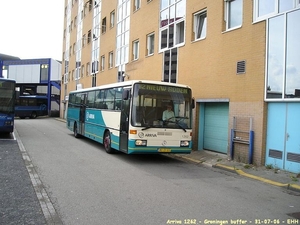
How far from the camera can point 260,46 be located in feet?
33.4

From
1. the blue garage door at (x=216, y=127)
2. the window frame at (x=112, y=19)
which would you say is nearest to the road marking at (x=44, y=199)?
the blue garage door at (x=216, y=127)

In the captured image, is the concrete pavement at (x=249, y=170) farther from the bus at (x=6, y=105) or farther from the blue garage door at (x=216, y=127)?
the bus at (x=6, y=105)

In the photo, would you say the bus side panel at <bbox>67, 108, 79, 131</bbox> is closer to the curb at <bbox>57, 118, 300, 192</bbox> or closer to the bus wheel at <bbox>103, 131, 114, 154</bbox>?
the bus wheel at <bbox>103, 131, 114, 154</bbox>

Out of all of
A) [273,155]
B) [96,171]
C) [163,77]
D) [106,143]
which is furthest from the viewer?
[163,77]

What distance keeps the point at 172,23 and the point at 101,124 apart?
258 inches

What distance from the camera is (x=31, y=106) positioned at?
147ft

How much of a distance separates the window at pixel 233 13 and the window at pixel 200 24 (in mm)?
1680

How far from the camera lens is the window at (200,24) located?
13922 mm

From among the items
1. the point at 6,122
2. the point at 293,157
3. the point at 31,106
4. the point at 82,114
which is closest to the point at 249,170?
the point at 293,157

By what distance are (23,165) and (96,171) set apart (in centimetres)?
227

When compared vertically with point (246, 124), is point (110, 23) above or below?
above

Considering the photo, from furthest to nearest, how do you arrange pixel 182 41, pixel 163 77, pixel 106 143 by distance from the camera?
pixel 163 77
pixel 182 41
pixel 106 143

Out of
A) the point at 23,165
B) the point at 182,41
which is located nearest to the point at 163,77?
the point at 182,41

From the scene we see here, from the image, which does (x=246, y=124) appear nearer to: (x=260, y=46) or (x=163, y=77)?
(x=260, y=46)
